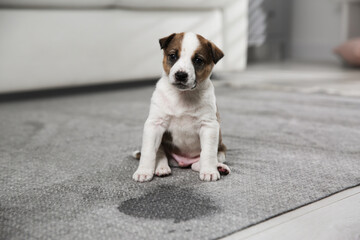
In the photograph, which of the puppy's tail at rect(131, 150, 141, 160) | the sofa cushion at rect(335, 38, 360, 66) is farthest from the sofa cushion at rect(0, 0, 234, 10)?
the puppy's tail at rect(131, 150, 141, 160)

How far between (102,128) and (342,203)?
95 centimetres

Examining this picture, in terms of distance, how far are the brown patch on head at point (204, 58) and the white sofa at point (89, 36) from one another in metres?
1.36

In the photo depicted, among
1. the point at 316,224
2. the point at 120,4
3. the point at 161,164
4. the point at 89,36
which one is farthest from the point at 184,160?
the point at 120,4

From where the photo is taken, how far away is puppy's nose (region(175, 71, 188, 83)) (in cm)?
103

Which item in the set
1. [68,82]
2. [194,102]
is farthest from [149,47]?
[194,102]

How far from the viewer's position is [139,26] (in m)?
2.57

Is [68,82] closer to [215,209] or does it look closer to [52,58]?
[52,58]

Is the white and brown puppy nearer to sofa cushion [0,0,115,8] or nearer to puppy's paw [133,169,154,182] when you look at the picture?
puppy's paw [133,169,154,182]

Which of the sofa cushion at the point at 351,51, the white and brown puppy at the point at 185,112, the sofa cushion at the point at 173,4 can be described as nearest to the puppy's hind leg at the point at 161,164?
the white and brown puppy at the point at 185,112

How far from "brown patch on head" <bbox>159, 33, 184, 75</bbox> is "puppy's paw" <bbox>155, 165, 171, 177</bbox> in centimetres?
23

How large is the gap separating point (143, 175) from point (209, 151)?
16 centimetres

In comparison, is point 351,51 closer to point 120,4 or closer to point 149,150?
point 120,4

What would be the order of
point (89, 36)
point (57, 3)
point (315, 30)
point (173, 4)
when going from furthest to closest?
point (315, 30) < point (173, 4) < point (89, 36) < point (57, 3)

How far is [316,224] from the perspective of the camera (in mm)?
833
